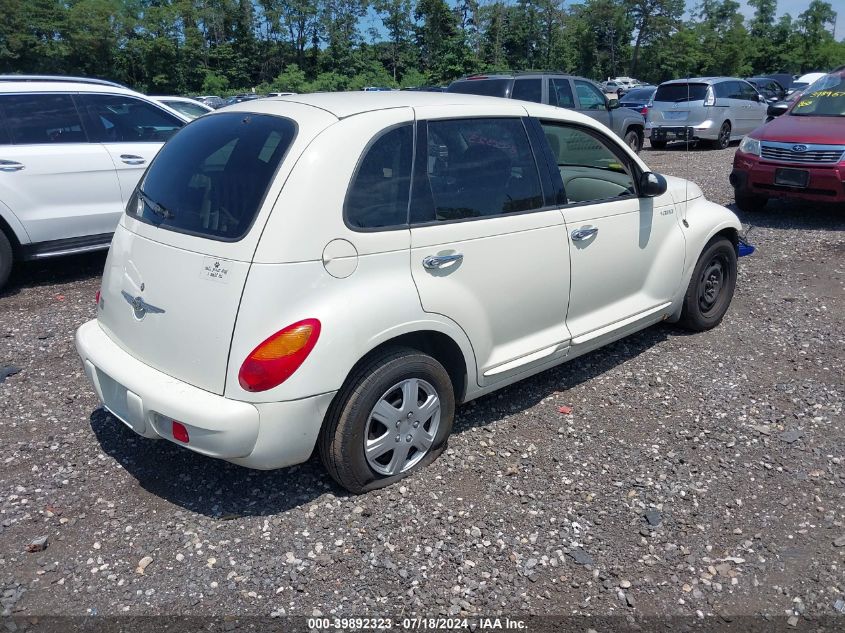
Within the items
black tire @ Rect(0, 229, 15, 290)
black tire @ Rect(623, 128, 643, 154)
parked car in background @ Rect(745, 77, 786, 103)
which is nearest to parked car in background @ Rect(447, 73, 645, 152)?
black tire @ Rect(623, 128, 643, 154)

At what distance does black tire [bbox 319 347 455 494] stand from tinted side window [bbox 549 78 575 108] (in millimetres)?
9577

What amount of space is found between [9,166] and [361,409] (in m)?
4.89

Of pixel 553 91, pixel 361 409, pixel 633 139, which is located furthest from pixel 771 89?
pixel 361 409

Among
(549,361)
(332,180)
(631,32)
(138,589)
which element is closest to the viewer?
(138,589)

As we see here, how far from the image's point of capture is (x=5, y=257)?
6.38m

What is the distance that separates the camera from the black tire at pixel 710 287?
524 centimetres

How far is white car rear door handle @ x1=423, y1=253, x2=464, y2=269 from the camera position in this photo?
3387 mm

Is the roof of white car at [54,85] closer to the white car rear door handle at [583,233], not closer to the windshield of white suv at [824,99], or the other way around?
the white car rear door handle at [583,233]

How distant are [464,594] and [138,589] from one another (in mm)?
1328

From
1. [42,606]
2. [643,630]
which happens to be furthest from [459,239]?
[42,606]

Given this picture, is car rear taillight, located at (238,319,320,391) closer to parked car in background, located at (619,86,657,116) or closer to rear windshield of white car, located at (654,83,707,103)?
rear windshield of white car, located at (654,83,707,103)

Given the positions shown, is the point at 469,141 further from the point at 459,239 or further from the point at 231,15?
the point at 231,15

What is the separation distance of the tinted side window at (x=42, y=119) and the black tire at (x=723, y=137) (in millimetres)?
15099

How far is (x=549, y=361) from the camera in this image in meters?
4.15
